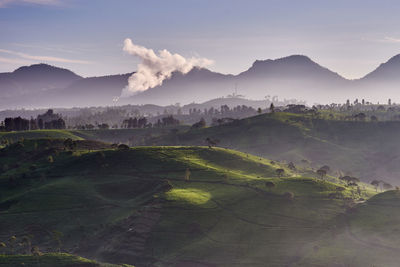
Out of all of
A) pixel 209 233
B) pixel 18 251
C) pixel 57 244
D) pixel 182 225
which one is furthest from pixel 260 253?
pixel 18 251

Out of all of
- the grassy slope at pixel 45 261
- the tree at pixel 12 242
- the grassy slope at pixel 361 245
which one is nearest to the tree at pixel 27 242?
the tree at pixel 12 242

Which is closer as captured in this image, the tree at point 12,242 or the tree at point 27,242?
the tree at point 12,242

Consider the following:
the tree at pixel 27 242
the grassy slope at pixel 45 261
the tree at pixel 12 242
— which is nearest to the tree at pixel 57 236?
the tree at pixel 27 242

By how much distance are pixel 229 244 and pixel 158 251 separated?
27.9 metres

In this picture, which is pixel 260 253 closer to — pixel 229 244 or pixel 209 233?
pixel 229 244

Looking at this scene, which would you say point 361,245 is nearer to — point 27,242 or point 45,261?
point 45,261

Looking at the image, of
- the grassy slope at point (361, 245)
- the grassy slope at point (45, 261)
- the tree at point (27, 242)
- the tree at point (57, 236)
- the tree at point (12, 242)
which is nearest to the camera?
the grassy slope at point (45, 261)

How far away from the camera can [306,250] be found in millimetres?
176750

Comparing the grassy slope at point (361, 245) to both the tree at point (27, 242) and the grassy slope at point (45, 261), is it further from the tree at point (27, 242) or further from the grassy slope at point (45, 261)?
the tree at point (27, 242)

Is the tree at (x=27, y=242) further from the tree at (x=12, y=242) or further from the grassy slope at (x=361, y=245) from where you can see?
the grassy slope at (x=361, y=245)

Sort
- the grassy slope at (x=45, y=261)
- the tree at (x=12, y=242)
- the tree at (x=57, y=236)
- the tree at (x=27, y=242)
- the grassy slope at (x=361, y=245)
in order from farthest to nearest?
the tree at (x=57, y=236) < the tree at (x=27, y=242) < the tree at (x=12, y=242) < the grassy slope at (x=361, y=245) < the grassy slope at (x=45, y=261)

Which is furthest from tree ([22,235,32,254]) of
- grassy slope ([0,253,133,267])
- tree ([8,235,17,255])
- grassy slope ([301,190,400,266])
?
grassy slope ([301,190,400,266])

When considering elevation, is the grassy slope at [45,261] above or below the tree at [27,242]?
above

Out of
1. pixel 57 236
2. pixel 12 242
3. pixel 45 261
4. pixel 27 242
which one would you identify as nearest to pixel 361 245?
pixel 45 261
